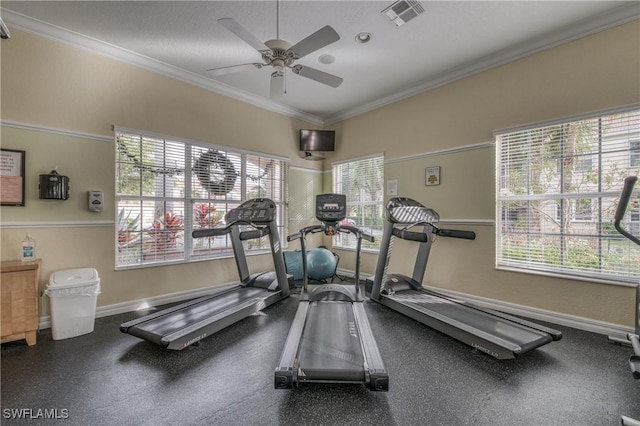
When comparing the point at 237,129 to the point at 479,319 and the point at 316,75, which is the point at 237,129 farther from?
the point at 479,319

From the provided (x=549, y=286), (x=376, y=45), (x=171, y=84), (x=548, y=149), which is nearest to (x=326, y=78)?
(x=376, y=45)

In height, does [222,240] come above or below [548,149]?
below

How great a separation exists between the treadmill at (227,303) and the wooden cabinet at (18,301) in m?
0.87

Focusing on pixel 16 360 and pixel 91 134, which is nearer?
pixel 16 360

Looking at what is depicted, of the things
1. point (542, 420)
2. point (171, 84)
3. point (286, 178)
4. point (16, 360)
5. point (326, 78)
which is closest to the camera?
point (542, 420)

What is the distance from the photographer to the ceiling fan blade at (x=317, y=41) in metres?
2.09

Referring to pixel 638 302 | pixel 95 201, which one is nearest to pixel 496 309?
pixel 638 302

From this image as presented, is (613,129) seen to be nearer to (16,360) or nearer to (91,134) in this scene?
(91,134)

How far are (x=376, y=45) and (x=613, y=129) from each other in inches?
105

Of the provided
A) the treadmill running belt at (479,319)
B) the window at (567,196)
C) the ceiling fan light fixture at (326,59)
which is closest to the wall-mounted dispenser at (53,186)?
the ceiling fan light fixture at (326,59)

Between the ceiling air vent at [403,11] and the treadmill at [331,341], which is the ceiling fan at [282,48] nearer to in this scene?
the ceiling air vent at [403,11]

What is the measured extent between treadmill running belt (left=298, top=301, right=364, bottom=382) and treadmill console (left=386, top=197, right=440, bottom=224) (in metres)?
1.27

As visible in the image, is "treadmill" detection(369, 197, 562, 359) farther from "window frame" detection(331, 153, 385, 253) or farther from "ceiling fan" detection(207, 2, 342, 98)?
"ceiling fan" detection(207, 2, 342, 98)

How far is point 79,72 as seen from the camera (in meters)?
3.14
